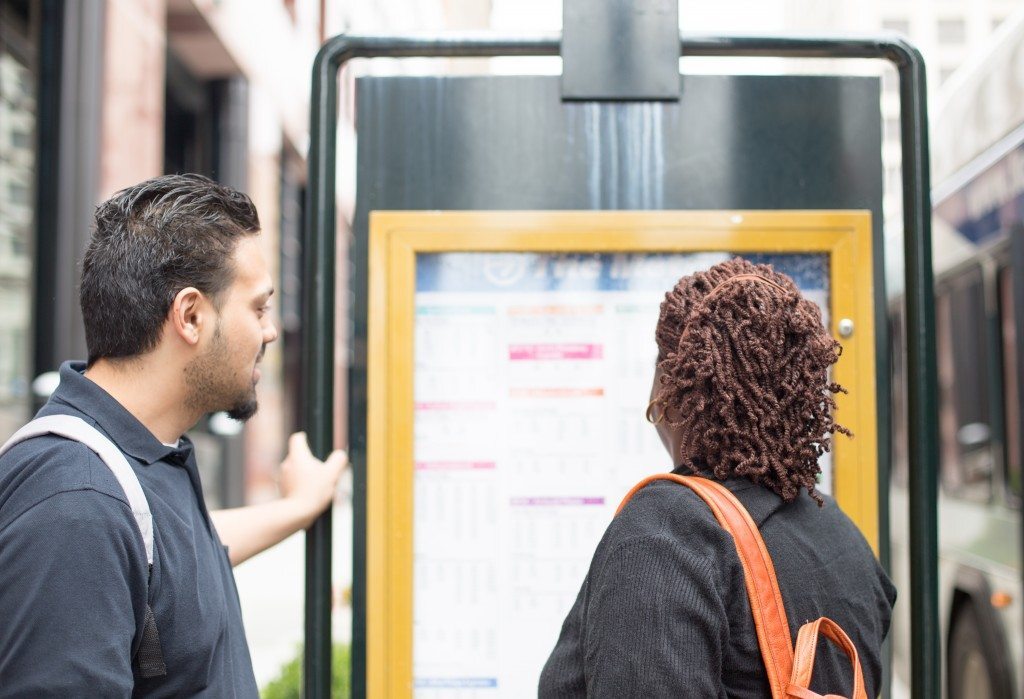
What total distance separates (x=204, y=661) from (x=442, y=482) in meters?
0.74

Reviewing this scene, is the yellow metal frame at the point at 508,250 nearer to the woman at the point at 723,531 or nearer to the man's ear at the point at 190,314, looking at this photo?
the man's ear at the point at 190,314

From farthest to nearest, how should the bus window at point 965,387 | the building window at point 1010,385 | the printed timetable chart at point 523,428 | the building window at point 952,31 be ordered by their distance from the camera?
the building window at point 952,31
the bus window at point 965,387
the building window at point 1010,385
the printed timetable chart at point 523,428

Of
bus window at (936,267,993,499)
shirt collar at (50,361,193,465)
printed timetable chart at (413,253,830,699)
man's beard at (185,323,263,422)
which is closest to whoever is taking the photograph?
shirt collar at (50,361,193,465)

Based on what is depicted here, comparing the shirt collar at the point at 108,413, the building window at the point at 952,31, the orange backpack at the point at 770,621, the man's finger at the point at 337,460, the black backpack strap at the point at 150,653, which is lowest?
the black backpack strap at the point at 150,653

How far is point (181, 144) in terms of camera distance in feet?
41.7

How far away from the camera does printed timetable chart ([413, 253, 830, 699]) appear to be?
2340mm

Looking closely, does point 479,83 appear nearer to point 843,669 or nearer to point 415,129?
point 415,129

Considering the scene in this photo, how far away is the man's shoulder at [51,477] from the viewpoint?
1.56m

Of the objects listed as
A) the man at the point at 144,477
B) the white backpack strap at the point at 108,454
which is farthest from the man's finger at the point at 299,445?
the white backpack strap at the point at 108,454

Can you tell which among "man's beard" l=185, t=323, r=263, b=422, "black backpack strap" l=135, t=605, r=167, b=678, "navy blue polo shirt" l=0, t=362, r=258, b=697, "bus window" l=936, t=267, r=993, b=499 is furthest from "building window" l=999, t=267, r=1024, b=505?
"black backpack strap" l=135, t=605, r=167, b=678

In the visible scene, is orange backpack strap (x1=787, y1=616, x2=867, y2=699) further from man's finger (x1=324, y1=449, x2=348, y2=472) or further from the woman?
man's finger (x1=324, y1=449, x2=348, y2=472)

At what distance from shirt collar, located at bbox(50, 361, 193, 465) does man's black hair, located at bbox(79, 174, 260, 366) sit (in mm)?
72

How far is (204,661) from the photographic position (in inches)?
68.2

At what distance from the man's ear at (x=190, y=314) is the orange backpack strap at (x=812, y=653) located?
1.14 m
